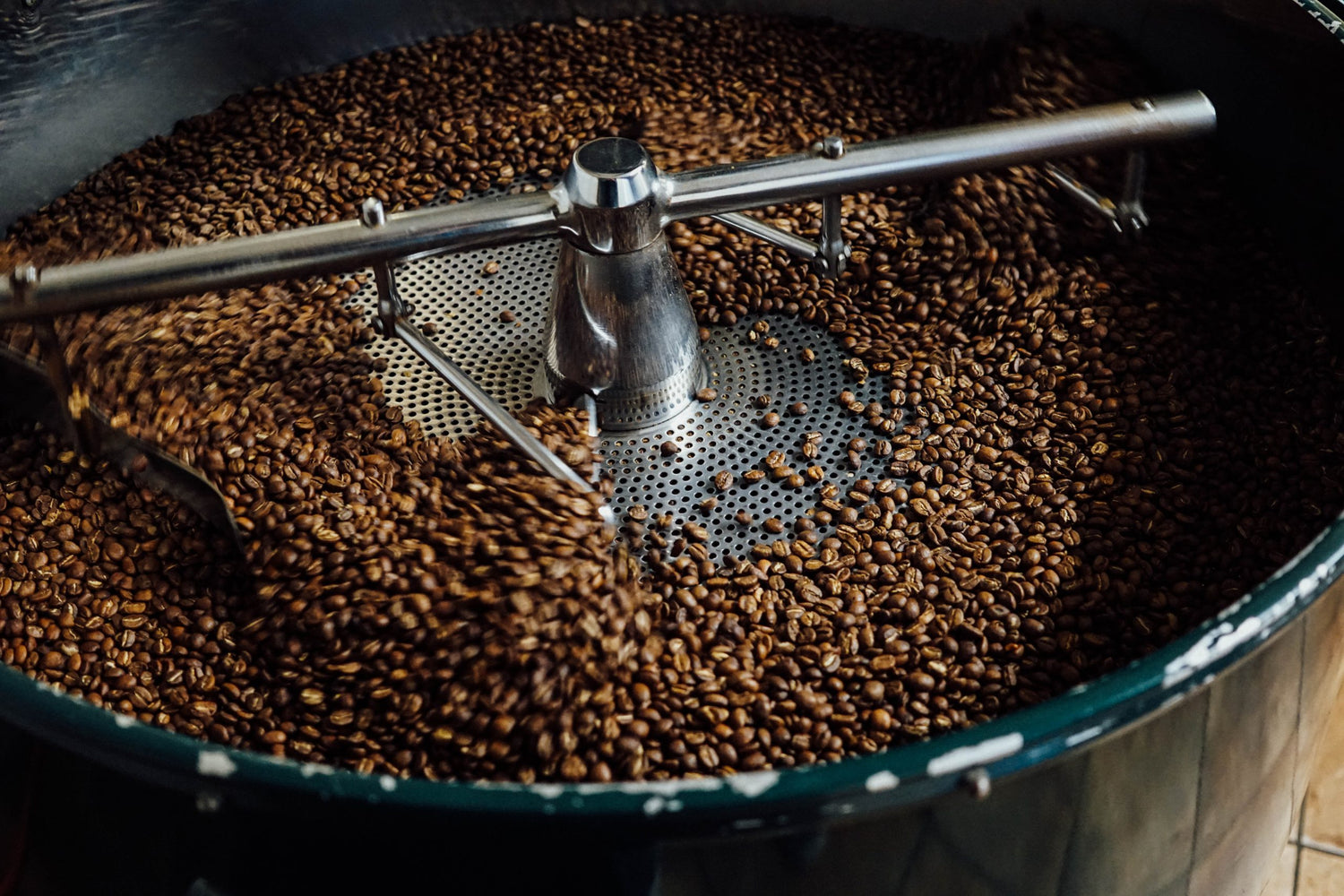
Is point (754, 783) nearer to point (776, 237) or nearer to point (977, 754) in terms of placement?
point (977, 754)

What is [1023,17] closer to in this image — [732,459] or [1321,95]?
[1321,95]

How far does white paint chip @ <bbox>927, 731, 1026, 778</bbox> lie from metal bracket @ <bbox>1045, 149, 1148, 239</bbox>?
2.22ft

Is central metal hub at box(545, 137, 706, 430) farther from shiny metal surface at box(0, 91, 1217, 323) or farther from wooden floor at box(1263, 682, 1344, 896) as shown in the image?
wooden floor at box(1263, 682, 1344, 896)

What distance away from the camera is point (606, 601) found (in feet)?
3.49

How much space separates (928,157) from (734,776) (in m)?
0.61

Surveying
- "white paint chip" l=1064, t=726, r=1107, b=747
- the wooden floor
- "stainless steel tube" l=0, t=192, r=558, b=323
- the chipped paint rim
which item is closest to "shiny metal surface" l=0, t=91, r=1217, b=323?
"stainless steel tube" l=0, t=192, r=558, b=323

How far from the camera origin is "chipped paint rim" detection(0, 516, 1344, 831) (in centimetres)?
71

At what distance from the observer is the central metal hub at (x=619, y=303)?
111 centimetres

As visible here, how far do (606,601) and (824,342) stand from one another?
0.42 meters

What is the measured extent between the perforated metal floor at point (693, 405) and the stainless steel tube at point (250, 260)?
24cm

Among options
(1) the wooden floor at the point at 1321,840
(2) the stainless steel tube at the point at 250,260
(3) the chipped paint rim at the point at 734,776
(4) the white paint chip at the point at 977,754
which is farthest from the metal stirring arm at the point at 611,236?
(1) the wooden floor at the point at 1321,840

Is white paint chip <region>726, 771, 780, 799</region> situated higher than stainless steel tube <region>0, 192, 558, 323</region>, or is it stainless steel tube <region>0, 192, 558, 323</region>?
stainless steel tube <region>0, 192, 558, 323</region>

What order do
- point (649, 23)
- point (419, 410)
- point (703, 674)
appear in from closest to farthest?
point (703, 674) → point (419, 410) → point (649, 23)

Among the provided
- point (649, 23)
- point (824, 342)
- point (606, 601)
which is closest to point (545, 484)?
point (606, 601)
